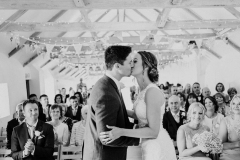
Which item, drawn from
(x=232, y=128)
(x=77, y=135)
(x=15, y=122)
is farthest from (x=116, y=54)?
(x=15, y=122)

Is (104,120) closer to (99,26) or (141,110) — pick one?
(141,110)

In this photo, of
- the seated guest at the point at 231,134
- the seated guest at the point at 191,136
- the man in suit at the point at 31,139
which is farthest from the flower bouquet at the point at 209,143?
the man in suit at the point at 31,139

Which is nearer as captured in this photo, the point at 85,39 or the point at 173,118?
the point at 173,118

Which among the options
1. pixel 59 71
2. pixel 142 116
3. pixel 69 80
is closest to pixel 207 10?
pixel 142 116

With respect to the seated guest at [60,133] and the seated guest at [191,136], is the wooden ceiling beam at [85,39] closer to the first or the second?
the seated guest at [60,133]

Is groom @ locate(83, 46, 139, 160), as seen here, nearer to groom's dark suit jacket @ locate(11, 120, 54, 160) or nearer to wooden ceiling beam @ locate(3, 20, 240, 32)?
groom's dark suit jacket @ locate(11, 120, 54, 160)

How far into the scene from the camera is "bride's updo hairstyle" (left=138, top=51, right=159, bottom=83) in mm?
2105

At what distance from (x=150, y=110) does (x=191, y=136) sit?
119 centimetres

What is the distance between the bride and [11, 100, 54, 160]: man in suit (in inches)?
43.1

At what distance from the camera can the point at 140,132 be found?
5.85 ft

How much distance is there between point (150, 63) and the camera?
2133 millimetres

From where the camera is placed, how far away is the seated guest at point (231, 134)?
2848mm

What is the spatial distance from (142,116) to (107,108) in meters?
0.57

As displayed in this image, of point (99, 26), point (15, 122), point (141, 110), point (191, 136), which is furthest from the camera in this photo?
point (99, 26)
